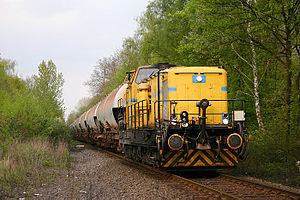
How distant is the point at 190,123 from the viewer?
8.68 meters

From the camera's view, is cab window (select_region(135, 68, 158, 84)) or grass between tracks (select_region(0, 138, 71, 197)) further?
cab window (select_region(135, 68, 158, 84))

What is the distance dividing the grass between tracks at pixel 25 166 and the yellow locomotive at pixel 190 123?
9.48 ft

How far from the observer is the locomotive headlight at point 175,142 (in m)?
7.90

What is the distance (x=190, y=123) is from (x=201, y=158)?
0.92 m

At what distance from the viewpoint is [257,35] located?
1498cm

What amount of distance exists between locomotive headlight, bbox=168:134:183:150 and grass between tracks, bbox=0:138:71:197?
3382 mm

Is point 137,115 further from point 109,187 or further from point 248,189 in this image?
point 248,189

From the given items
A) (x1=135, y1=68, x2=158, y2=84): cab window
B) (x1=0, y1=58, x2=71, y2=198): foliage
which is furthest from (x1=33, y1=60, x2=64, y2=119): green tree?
(x1=135, y1=68, x2=158, y2=84): cab window

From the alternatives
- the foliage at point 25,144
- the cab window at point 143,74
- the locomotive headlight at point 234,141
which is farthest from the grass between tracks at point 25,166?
the locomotive headlight at point 234,141

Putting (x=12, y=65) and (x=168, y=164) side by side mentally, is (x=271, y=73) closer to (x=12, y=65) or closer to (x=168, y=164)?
(x=168, y=164)

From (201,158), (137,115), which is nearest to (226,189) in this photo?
(201,158)

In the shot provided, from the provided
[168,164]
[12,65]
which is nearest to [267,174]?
[168,164]

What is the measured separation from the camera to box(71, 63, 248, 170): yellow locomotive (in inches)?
322

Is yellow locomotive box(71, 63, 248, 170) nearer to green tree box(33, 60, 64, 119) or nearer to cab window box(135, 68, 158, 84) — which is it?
cab window box(135, 68, 158, 84)
